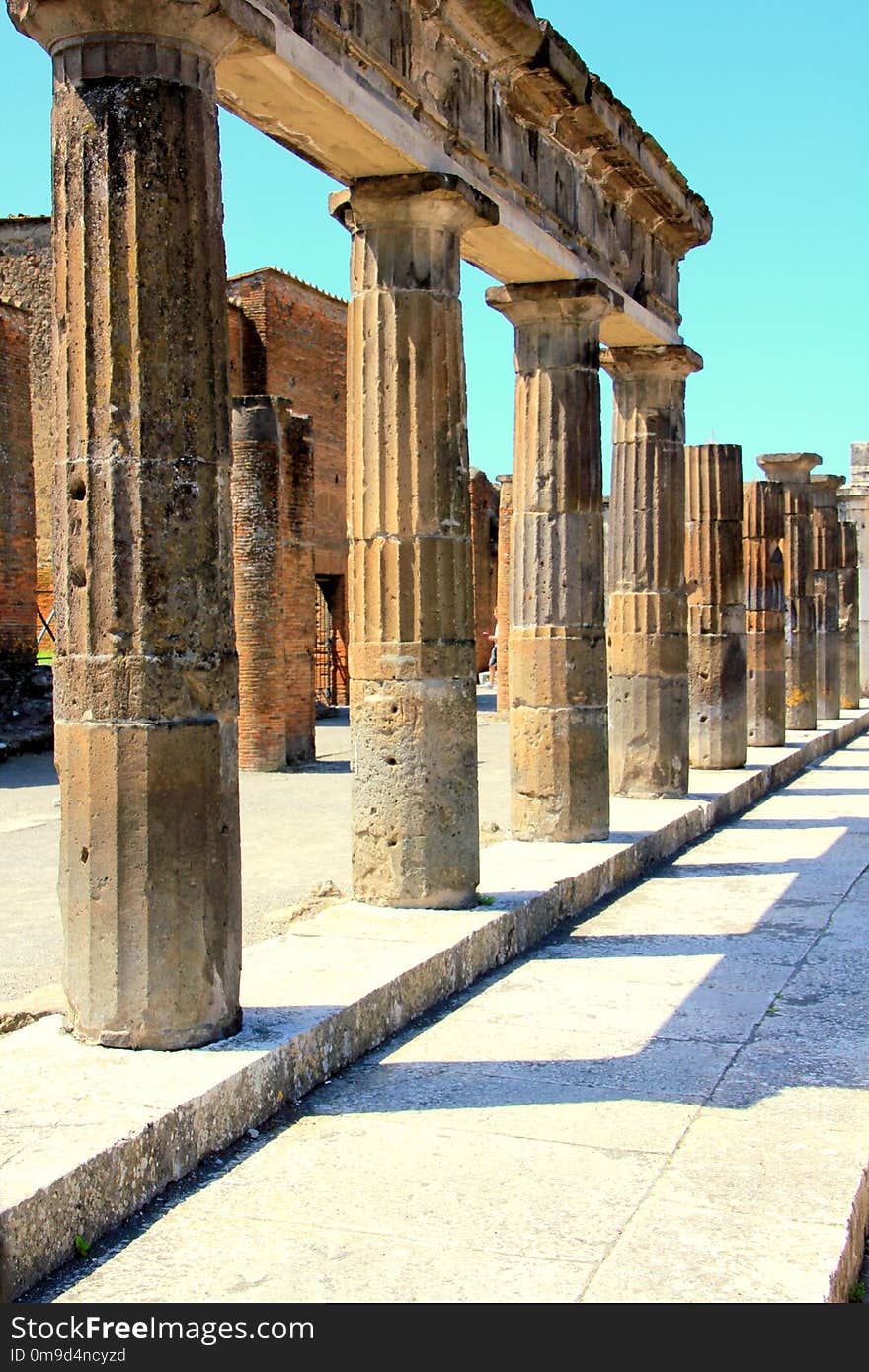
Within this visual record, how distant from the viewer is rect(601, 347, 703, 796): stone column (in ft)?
36.4

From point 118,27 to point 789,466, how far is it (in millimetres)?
15461

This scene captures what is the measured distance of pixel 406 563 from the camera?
679cm

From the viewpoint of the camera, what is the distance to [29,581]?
19.8m

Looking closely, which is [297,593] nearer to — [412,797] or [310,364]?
[412,797]

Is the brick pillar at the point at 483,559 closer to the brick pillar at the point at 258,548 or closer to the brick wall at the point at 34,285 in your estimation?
the brick wall at the point at 34,285

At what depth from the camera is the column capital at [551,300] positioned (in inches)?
347

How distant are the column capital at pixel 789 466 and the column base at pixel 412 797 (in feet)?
42.3

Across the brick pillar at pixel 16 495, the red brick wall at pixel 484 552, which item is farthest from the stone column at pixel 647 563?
the red brick wall at pixel 484 552

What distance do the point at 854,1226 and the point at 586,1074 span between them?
1362 millimetres

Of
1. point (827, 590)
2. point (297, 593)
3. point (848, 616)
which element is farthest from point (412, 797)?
point (848, 616)

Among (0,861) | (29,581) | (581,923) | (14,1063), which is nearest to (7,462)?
(29,581)

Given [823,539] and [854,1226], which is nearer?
[854,1226]

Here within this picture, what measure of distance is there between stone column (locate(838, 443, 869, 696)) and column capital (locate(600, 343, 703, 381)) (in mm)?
16968
